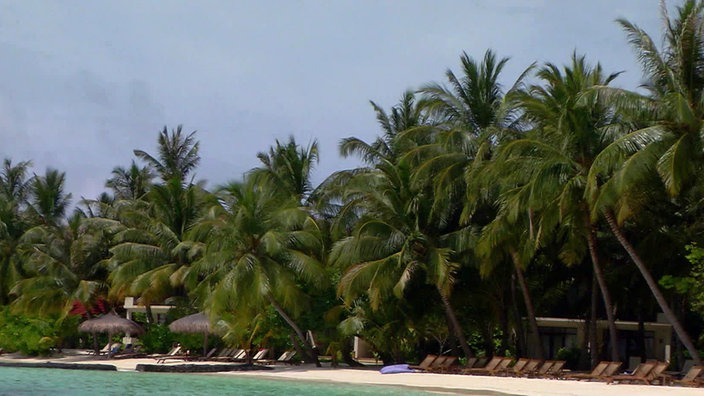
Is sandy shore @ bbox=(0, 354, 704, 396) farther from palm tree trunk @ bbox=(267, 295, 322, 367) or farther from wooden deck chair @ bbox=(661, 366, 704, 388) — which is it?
palm tree trunk @ bbox=(267, 295, 322, 367)

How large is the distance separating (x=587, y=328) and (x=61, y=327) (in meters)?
19.7

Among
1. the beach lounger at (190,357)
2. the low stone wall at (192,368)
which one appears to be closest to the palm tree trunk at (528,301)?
the low stone wall at (192,368)

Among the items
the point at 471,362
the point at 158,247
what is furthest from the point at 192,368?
the point at 158,247

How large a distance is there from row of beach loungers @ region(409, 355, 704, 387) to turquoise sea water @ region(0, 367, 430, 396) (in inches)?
139

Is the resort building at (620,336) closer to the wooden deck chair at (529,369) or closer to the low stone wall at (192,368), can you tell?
the wooden deck chair at (529,369)

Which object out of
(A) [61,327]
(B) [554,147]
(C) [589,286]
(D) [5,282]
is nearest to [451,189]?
(B) [554,147]

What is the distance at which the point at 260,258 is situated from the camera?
2608cm

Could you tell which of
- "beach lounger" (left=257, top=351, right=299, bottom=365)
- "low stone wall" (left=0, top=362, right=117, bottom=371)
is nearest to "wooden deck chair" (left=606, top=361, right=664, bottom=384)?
"beach lounger" (left=257, top=351, right=299, bottom=365)

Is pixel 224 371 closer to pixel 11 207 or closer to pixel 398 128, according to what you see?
pixel 398 128

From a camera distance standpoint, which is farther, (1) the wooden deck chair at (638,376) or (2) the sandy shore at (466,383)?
(1) the wooden deck chair at (638,376)

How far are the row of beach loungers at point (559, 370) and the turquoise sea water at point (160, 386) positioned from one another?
11.6 feet

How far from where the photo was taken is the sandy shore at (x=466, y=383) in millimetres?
18453

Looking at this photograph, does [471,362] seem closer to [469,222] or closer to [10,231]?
[469,222]

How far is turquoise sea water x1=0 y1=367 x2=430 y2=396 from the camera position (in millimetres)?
19641
